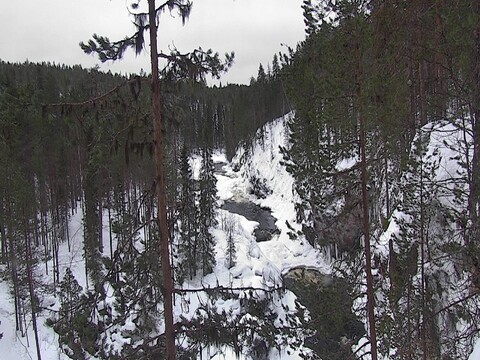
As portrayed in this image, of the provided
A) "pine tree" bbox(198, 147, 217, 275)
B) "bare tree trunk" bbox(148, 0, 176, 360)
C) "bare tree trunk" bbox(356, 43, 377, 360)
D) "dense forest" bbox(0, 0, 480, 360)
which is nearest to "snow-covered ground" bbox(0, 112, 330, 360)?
"pine tree" bbox(198, 147, 217, 275)

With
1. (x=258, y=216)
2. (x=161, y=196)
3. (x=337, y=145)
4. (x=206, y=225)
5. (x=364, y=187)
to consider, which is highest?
(x=337, y=145)

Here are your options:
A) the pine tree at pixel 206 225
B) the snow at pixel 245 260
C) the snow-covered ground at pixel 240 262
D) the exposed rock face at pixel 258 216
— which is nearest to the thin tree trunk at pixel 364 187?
the snow at pixel 245 260

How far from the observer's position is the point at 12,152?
2595cm

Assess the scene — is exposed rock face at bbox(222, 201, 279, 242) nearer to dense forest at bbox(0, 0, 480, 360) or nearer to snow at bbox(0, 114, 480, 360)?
snow at bbox(0, 114, 480, 360)

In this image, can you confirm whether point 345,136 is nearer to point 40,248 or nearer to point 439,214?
point 439,214

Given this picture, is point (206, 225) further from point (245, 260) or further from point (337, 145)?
point (337, 145)

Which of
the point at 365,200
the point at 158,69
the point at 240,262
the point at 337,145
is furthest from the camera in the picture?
the point at 240,262

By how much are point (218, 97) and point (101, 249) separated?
94.7m

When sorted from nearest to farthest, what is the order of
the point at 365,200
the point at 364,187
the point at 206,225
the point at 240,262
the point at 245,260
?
the point at 365,200
the point at 364,187
the point at 240,262
the point at 245,260
the point at 206,225

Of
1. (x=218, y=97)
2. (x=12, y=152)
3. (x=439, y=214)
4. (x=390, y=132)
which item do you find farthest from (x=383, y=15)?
(x=218, y=97)

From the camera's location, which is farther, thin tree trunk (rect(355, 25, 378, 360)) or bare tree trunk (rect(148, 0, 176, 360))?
thin tree trunk (rect(355, 25, 378, 360))

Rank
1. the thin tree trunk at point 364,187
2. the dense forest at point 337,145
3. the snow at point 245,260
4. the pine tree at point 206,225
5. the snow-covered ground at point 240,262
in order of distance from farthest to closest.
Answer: the pine tree at point 206,225, the snow-covered ground at point 240,262, the snow at point 245,260, the thin tree trunk at point 364,187, the dense forest at point 337,145

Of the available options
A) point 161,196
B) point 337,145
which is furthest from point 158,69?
point 337,145

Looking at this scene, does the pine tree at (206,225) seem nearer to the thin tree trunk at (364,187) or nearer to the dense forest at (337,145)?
the dense forest at (337,145)
